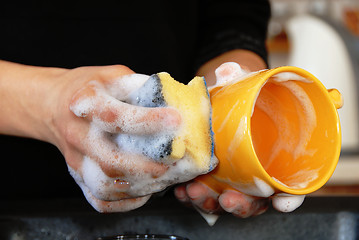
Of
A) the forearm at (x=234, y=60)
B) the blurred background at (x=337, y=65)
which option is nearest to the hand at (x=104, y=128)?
the forearm at (x=234, y=60)

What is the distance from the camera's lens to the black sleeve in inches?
26.5

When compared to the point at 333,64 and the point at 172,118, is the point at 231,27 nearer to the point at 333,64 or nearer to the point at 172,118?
the point at 172,118

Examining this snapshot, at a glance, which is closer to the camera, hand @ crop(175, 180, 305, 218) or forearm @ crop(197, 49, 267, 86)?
hand @ crop(175, 180, 305, 218)

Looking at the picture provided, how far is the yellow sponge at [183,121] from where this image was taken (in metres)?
0.37

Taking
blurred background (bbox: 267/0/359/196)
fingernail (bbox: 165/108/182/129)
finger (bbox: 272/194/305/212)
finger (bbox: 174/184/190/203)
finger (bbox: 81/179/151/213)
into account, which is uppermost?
fingernail (bbox: 165/108/182/129)

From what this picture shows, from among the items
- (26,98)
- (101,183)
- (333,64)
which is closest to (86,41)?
(26,98)

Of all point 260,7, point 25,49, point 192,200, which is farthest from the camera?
point 260,7

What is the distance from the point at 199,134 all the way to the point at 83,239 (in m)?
0.20

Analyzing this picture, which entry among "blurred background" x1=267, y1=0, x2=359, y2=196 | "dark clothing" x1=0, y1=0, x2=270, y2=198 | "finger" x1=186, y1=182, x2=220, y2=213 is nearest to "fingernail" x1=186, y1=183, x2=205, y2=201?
"finger" x1=186, y1=182, x2=220, y2=213

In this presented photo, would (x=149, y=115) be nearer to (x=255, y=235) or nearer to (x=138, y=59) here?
(x=255, y=235)

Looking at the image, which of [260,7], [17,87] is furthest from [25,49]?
[260,7]

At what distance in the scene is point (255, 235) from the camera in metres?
0.49

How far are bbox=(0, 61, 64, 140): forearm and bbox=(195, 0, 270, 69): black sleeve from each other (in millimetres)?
293

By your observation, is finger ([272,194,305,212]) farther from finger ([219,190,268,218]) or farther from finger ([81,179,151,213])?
finger ([81,179,151,213])
